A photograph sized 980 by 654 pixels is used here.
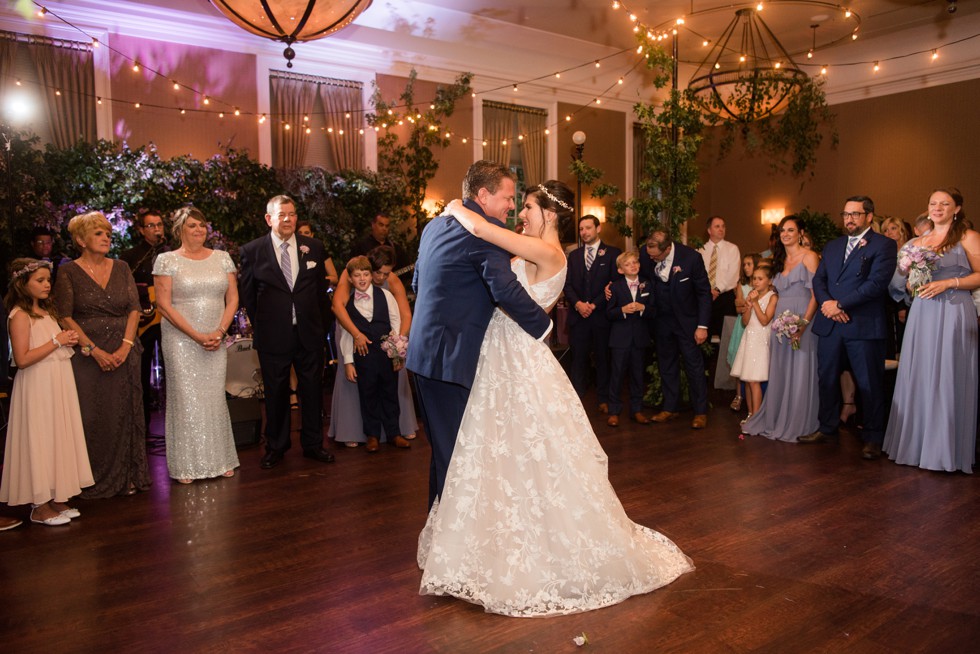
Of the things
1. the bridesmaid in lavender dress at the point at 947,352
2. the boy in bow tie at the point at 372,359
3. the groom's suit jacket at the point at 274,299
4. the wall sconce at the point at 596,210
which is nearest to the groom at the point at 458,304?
the groom's suit jacket at the point at 274,299

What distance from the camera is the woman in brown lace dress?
14.5 ft

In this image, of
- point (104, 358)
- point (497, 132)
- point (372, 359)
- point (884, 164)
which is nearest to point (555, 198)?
point (372, 359)

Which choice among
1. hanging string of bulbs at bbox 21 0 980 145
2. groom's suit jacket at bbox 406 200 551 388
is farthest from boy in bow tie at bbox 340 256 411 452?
hanging string of bulbs at bbox 21 0 980 145

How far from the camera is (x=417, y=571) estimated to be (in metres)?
3.38

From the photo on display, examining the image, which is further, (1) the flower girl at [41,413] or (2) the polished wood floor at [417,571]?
(1) the flower girl at [41,413]

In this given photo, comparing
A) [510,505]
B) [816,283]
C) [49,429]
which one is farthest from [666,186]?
[49,429]

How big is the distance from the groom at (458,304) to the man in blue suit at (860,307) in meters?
3.14

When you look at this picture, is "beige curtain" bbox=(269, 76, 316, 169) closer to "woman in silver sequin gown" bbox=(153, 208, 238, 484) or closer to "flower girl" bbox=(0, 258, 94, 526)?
"woman in silver sequin gown" bbox=(153, 208, 238, 484)

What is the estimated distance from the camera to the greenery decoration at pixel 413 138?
9812mm

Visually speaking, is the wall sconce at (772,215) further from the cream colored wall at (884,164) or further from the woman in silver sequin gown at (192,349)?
the woman in silver sequin gown at (192,349)

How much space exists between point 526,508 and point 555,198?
164 cm

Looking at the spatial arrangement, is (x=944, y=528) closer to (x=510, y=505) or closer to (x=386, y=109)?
(x=510, y=505)

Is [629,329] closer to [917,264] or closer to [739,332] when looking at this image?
[739,332]

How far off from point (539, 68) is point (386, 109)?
273 cm
